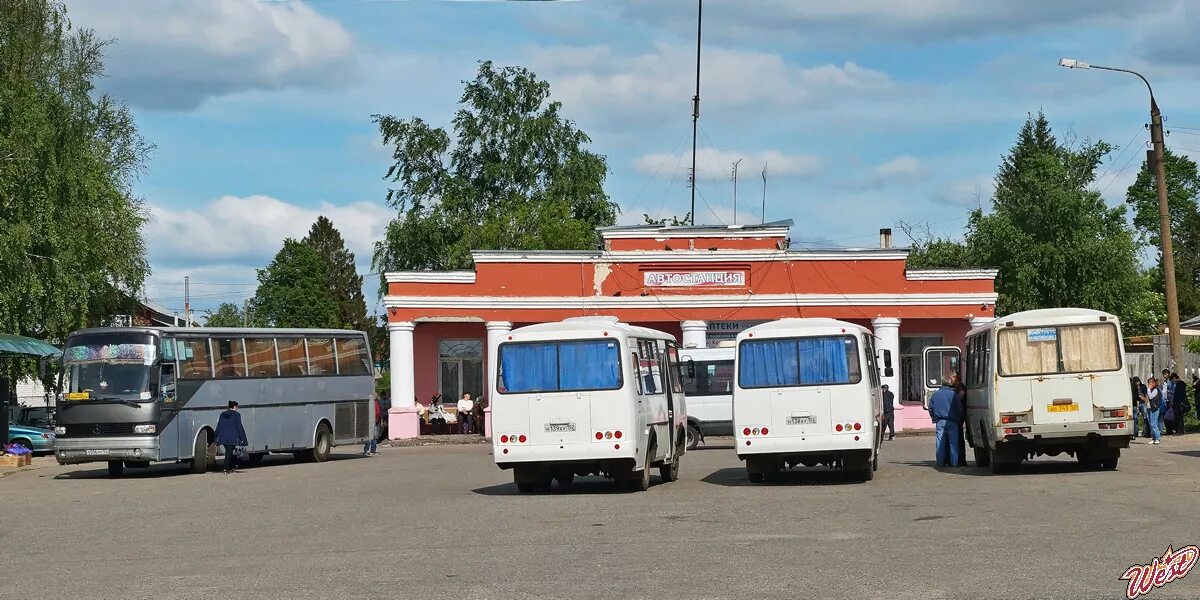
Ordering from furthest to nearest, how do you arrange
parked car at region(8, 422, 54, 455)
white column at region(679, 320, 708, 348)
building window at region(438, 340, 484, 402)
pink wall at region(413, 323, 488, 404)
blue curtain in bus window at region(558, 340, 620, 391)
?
1. building window at region(438, 340, 484, 402)
2. pink wall at region(413, 323, 488, 404)
3. white column at region(679, 320, 708, 348)
4. parked car at region(8, 422, 54, 455)
5. blue curtain in bus window at region(558, 340, 620, 391)

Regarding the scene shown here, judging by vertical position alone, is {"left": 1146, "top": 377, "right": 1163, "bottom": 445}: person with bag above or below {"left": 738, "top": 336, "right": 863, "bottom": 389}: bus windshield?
below

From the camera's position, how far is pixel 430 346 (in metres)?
52.6

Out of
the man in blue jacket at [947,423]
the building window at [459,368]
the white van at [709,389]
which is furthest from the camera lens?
the building window at [459,368]

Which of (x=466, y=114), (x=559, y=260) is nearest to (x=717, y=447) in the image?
(x=559, y=260)

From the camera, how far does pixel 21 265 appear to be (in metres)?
41.5

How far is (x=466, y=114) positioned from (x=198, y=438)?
40512 millimetres

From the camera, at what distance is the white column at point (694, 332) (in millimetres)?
50281

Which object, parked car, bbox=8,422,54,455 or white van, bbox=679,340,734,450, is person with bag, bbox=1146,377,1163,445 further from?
parked car, bbox=8,422,54,455

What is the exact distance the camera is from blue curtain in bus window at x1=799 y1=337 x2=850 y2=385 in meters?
24.8

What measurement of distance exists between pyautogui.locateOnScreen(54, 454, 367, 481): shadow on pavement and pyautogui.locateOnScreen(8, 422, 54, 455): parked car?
540cm

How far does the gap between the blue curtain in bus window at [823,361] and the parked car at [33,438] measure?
2689 cm

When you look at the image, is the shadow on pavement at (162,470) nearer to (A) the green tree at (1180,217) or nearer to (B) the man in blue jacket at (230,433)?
(B) the man in blue jacket at (230,433)

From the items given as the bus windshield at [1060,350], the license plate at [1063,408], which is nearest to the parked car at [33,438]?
the bus windshield at [1060,350]

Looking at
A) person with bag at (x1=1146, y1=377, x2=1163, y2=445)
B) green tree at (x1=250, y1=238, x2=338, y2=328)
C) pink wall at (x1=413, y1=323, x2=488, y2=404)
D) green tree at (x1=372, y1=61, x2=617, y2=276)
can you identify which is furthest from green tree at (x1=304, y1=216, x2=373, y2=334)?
person with bag at (x1=1146, y1=377, x2=1163, y2=445)
